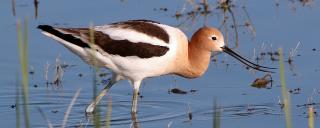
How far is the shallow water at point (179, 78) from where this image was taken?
7.86 m

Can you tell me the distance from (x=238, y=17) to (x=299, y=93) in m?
2.37

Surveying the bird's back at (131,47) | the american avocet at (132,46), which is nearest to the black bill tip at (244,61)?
the american avocet at (132,46)

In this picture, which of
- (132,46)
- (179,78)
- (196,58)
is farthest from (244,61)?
(132,46)

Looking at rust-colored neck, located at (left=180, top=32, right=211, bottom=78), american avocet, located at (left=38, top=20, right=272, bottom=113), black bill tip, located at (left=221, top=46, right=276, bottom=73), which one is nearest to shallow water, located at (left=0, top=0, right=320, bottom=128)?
black bill tip, located at (left=221, top=46, right=276, bottom=73)

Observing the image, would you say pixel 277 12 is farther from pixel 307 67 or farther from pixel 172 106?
pixel 172 106

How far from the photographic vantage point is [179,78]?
29.6 feet

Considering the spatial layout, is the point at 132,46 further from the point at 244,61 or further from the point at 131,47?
the point at 244,61

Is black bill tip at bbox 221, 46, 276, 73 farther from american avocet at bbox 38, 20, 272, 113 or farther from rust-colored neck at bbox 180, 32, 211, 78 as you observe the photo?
american avocet at bbox 38, 20, 272, 113

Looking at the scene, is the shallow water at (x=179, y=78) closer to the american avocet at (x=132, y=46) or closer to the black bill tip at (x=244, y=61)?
the black bill tip at (x=244, y=61)

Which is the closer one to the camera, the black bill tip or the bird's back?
the bird's back

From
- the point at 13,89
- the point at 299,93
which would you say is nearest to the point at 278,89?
the point at 299,93

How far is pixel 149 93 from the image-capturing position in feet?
27.8

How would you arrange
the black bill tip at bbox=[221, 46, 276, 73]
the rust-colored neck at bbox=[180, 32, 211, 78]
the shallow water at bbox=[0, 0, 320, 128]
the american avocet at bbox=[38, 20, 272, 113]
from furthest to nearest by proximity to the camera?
the black bill tip at bbox=[221, 46, 276, 73]
the rust-colored neck at bbox=[180, 32, 211, 78]
the shallow water at bbox=[0, 0, 320, 128]
the american avocet at bbox=[38, 20, 272, 113]

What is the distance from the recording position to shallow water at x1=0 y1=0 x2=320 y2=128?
7863 millimetres
